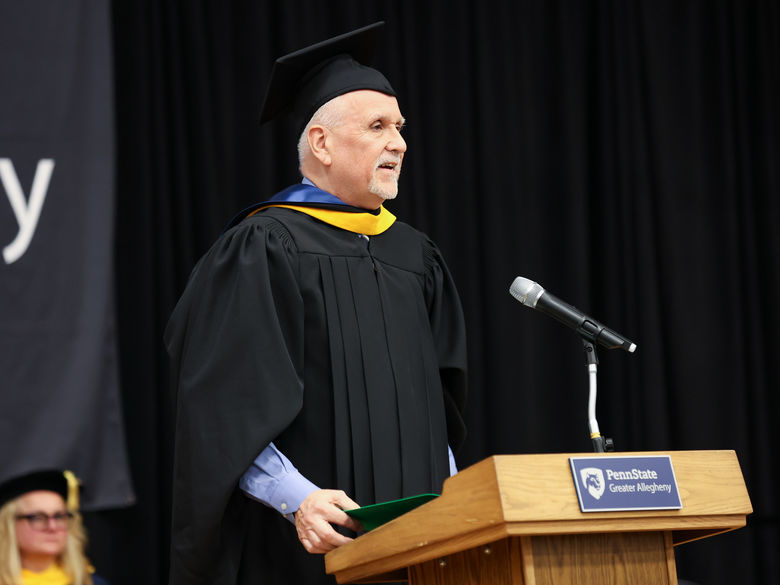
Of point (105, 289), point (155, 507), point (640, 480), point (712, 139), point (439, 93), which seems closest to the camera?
point (640, 480)

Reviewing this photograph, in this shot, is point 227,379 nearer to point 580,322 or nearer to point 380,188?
point 380,188

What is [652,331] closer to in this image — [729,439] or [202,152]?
[729,439]

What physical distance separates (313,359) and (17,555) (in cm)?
148

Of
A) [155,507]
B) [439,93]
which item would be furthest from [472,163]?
[155,507]

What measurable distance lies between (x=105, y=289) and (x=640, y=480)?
2319 mm

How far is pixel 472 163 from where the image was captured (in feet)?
15.2

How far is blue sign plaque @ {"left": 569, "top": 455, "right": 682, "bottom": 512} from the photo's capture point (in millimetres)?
1782

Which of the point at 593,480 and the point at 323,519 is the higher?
the point at 593,480

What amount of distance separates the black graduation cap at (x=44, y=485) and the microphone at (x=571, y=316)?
1.95 m

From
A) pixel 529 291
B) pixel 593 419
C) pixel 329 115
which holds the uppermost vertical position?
pixel 329 115

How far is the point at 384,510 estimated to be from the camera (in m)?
2.03

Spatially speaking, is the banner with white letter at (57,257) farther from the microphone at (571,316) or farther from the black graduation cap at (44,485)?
the microphone at (571,316)

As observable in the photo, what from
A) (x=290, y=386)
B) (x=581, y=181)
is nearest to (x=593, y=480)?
(x=290, y=386)

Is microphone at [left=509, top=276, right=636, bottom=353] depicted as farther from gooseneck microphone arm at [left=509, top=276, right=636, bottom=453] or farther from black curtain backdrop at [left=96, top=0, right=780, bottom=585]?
black curtain backdrop at [left=96, top=0, right=780, bottom=585]
